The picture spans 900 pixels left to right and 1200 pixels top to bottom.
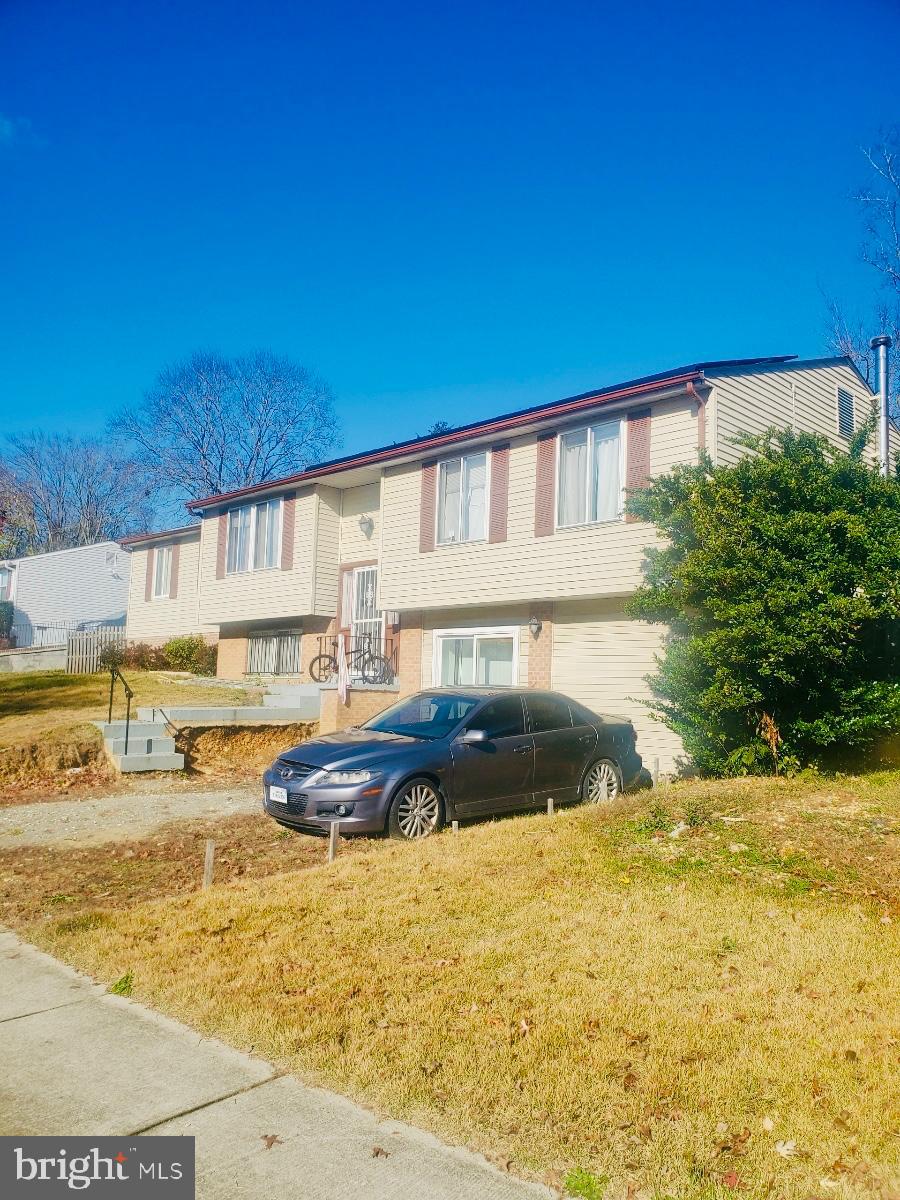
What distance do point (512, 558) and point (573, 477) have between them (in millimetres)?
1851

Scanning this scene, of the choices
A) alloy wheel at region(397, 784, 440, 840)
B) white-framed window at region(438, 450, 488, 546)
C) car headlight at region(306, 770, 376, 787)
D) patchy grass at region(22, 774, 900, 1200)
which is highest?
white-framed window at region(438, 450, 488, 546)

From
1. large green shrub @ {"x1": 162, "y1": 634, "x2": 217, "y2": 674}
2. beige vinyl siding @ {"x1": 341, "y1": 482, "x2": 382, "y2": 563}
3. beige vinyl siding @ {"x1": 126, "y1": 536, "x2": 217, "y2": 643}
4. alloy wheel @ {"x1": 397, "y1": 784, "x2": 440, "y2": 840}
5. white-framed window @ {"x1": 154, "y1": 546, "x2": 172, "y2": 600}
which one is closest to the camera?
alloy wheel @ {"x1": 397, "y1": 784, "x2": 440, "y2": 840}

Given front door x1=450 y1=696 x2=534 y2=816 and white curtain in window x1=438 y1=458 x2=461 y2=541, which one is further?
white curtain in window x1=438 y1=458 x2=461 y2=541

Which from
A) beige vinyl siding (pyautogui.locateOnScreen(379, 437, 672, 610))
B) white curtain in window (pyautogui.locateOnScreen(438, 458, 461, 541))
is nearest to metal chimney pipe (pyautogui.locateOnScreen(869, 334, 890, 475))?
beige vinyl siding (pyautogui.locateOnScreen(379, 437, 672, 610))

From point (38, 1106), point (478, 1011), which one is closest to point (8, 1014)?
point (38, 1106)

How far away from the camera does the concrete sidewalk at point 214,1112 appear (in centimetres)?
356

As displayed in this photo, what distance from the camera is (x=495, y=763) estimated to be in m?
10.7

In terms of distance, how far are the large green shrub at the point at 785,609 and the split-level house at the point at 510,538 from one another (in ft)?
5.35

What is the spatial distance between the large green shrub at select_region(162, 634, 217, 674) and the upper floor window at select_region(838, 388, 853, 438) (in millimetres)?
17331

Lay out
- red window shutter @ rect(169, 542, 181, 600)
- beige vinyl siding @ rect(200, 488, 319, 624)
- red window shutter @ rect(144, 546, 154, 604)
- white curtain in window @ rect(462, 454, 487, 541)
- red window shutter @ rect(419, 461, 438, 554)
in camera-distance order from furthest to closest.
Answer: red window shutter @ rect(144, 546, 154, 604)
red window shutter @ rect(169, 542, 181, 600)
beige vinyl siding @ rect(200, 488, 319, 624)
red window shutter @ rect(419, 461, 438, 554)
white curtain in window @ rect(462, 454, 487, 541)

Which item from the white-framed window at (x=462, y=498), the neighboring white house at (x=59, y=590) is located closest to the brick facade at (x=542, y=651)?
the white-framed window at (x=462, y=498)

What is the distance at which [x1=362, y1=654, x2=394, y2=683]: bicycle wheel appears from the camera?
66.5 ft

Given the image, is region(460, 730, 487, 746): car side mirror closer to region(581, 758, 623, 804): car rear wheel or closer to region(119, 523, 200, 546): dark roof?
region(581, 758, 623, 804): car rear wheel

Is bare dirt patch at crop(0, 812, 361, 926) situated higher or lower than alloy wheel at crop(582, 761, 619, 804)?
lower
